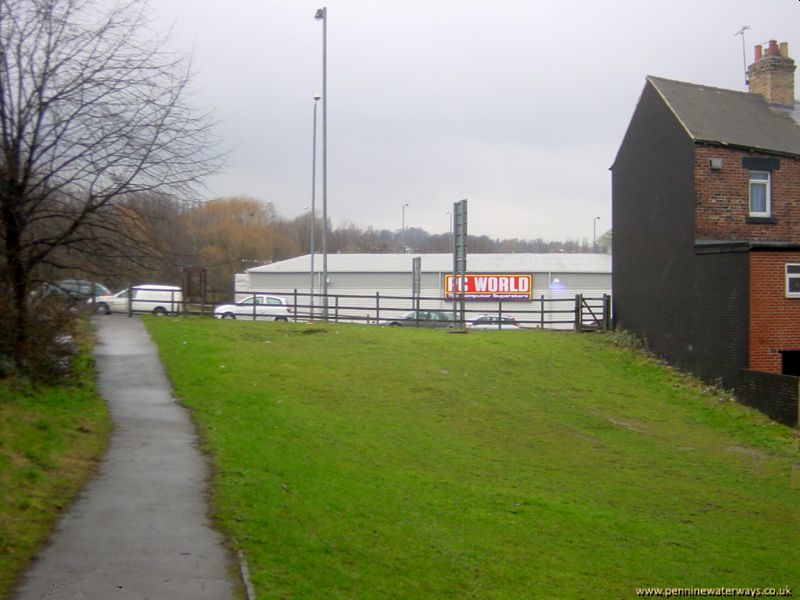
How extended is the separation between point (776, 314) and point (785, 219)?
458cm

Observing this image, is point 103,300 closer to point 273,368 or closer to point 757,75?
point 273,368

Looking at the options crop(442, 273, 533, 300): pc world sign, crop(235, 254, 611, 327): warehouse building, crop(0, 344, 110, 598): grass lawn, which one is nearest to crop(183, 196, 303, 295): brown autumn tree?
crop(235, 254, 611, 327): warehouse building

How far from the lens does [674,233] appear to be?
86.6 feet

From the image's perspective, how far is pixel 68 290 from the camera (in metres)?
14.7

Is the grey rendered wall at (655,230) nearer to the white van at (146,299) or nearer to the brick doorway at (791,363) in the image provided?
the brick doorway at (791,363)

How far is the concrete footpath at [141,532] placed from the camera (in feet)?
21.0

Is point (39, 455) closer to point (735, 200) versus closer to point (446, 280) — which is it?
point (735, 200)

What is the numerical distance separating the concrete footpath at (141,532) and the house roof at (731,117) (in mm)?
19625

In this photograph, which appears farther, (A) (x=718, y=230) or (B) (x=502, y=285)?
(B) (x=502, y=285)

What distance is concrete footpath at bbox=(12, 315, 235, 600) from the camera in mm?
6406

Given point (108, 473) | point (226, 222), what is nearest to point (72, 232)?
point (108, 473)

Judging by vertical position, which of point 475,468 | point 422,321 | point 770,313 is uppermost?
point 770,313

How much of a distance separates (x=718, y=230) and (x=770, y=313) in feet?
11.2

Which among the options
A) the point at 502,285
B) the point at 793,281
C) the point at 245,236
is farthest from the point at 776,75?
the point at 245,236
